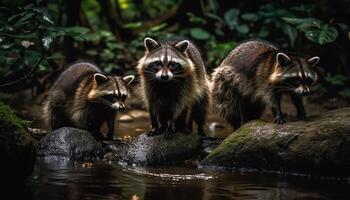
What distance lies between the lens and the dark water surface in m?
4.97

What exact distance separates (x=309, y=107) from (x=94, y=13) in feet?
21.7

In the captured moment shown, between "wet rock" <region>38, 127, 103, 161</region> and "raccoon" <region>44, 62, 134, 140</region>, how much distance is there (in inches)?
20.2

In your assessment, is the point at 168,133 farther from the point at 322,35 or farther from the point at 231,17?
the point at 231,17

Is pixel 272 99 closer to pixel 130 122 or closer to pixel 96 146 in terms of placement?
pixel 96 146

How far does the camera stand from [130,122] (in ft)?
32.9

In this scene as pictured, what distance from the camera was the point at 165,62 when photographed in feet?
21.6

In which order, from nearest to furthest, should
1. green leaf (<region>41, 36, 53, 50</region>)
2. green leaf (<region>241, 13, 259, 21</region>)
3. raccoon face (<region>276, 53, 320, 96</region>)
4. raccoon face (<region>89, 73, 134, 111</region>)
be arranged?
green leaf (<region>41, 36, 53, 50</region>), raccoon face (<region>276, 53, 320, 96</region>), raccoon face (<region>89, 73, 134, 111</region>), green leaf (<region>241, 13, 259, 21</region>)

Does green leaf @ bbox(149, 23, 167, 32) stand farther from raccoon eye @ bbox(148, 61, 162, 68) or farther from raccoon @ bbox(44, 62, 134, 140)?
raccoon eye @ bbox(148, 61, 162, 68)

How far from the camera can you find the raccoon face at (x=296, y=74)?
6379 mm

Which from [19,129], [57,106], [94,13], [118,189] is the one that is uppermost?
[94,13]

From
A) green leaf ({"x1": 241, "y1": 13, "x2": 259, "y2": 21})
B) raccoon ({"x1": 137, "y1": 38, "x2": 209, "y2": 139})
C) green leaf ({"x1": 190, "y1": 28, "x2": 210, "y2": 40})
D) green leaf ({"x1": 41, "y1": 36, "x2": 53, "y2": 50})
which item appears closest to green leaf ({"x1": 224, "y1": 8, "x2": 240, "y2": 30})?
green leaf ({"x1": 241, "y1": 13, "x2": 259, "y2": 21})

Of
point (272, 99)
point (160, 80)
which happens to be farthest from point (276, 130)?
point (160, 80)

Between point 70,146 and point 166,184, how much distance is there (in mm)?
1722

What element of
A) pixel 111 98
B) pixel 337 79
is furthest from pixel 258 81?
pixel 337 79
